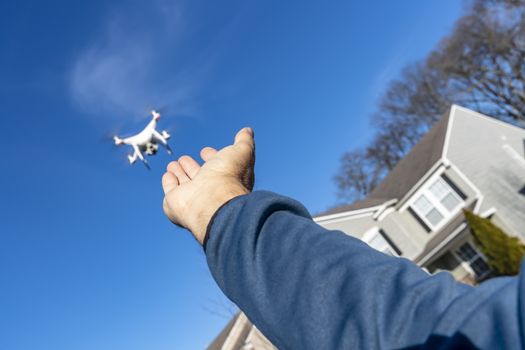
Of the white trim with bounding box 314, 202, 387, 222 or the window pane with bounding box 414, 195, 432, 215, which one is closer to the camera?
the window pane with bounding box 414, 195, 432, 215

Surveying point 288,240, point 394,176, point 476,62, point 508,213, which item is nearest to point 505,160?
point 508,213

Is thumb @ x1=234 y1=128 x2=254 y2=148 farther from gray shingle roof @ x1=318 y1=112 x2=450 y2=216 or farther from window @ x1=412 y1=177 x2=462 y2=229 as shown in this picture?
gray shingle roof @ x1=318 y1=112 x2=450 y2=216

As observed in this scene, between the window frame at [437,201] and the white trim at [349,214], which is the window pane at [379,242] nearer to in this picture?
the white trim at [349,214]

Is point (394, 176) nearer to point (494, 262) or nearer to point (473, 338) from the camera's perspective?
point (494, 262)

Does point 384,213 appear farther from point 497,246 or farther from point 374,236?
point 497,246

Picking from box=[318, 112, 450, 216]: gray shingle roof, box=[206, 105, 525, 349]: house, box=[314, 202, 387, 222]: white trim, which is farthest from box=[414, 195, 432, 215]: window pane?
box=[314, 202, 387, 222]: white trim
